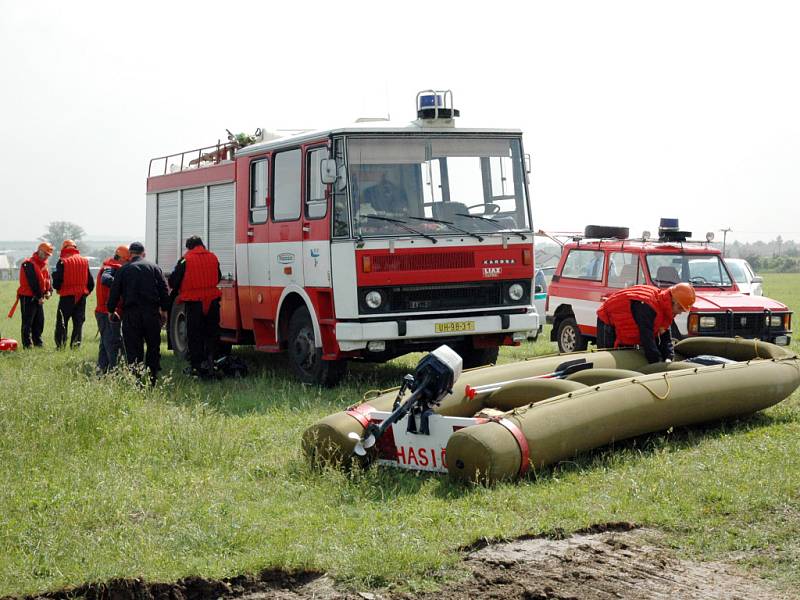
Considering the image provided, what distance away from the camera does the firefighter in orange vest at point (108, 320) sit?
1370 cm

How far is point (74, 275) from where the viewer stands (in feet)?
56.1

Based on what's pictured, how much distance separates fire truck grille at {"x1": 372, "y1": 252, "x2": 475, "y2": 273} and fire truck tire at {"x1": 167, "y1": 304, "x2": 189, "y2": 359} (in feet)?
15.6

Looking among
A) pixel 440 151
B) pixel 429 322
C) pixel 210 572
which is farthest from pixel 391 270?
pixel 210 572

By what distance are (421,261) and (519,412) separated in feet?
13.6

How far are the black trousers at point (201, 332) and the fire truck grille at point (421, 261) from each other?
3077mm

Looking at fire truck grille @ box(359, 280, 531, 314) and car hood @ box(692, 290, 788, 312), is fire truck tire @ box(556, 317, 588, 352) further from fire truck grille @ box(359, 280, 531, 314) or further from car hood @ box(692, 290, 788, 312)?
fire truck grille @ box(359, 280, 531, 314)

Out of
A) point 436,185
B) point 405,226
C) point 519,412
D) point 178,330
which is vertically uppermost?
point 436,185

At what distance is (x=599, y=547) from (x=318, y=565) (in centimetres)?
163

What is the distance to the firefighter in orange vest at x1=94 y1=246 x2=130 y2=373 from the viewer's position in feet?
45.0

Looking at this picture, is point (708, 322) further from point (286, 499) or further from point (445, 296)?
point (286, 499)

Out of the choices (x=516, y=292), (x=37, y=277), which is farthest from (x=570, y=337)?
(x=37, y=277)

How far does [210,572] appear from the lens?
19.3 feet

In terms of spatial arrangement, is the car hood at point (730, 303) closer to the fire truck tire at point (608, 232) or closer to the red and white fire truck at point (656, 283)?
the red and white fire truck at point (656, 283)

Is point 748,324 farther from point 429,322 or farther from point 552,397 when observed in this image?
point 552,397
